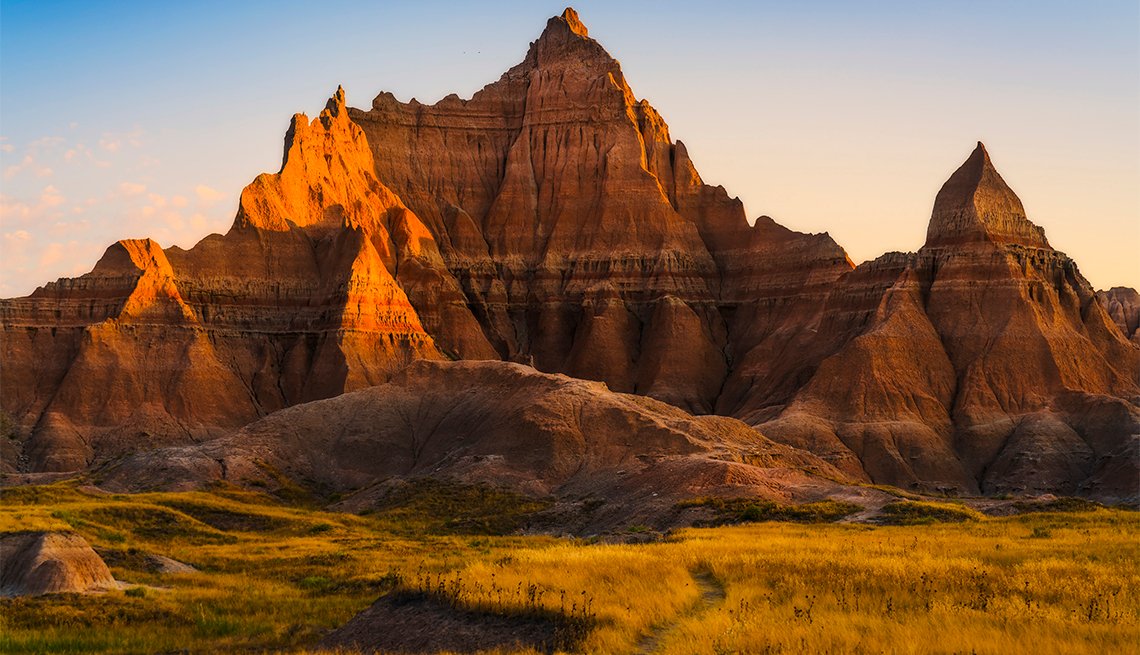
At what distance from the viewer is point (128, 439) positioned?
12088 cm

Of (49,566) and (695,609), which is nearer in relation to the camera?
(695,609)

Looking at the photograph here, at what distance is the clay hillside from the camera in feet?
379

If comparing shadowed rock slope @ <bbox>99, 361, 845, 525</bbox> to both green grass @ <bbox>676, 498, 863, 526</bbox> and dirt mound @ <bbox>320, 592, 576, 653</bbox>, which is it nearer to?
green grass @ <bbox>676, 498, 863, 526</bbox>

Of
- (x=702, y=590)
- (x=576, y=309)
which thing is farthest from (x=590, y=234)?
(x=702, y=590)

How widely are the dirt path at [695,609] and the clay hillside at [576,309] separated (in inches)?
2146

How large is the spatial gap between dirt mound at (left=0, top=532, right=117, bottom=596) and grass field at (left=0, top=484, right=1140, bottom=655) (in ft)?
5.10

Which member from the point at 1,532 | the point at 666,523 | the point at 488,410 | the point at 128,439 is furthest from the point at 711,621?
the point at 128,439

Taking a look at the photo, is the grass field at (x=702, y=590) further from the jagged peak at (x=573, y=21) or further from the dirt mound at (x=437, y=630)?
the jagged peak at (x=573, y=21)

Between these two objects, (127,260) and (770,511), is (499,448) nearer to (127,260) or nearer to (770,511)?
(770,511)

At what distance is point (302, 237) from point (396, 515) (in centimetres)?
7568

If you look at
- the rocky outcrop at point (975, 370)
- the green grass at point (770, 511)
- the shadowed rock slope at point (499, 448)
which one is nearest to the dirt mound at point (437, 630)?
the green grass at point (770, 511)

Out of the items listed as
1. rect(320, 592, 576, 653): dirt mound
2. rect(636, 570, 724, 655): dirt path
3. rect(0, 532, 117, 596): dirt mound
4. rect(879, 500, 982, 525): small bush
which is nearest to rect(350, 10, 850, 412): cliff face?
rect(879, 500, 982, 525): small bush

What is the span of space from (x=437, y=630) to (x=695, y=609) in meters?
5.34

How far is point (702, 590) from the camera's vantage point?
30656mm
